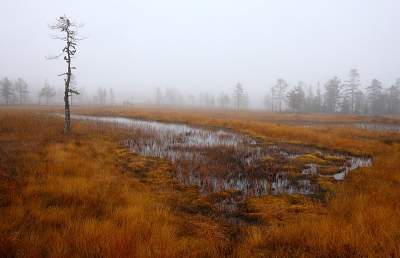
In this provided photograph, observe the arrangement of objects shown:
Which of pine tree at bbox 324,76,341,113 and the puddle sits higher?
pine tree at bbox 324,76,341,113

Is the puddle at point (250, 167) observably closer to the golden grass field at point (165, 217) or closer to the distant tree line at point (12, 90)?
the golden grass field at point (165, 217)

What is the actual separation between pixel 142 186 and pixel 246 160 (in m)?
5.98

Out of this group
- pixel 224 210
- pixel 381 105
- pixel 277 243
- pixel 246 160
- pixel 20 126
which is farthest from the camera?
pixel 381 105

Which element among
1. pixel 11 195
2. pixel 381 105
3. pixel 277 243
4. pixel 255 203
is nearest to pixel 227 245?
pixel 277 243

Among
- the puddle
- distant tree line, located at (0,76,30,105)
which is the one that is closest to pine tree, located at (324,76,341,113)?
the puddle

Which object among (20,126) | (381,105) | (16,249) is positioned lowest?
(16,249)

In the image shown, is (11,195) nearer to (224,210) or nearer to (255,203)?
(224,210)

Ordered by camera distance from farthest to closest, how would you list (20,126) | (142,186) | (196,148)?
(20,126), (196,148), (142,186)

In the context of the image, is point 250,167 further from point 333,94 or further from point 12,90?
point 12,90

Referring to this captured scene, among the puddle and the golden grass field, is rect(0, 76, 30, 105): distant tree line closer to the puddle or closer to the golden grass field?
the puddle

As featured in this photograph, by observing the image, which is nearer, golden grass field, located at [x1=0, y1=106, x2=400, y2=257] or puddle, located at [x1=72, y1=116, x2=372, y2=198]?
golden grass field, located at [x1=0, y1=106, x2=400, y2=257]

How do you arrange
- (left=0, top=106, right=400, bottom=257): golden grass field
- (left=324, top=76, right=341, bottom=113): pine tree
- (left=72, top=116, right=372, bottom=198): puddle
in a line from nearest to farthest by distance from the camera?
(left=0, top=106, right=400, bottom=257): golden grass field → (left=72, top=116, right=372, bottom=198): puddle → (left=324, top=76, right=341, bottom=113): pine tree

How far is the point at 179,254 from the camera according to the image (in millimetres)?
3193

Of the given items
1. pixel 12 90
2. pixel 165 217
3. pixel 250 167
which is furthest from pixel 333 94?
pixel 12 90
